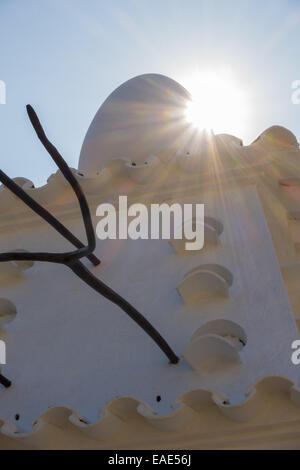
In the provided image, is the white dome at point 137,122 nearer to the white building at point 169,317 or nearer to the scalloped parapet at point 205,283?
the white building at point 169,317

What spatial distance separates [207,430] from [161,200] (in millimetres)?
3401

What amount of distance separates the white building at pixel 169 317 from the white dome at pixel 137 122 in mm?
1152

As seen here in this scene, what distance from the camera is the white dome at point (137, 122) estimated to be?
8.84 m

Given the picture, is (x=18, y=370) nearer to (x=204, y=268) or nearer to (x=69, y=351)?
(x=69, y=351)

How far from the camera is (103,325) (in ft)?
16.6

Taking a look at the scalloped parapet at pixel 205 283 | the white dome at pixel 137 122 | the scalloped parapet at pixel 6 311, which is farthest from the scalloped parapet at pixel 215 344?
the white dome at pixel 137 122

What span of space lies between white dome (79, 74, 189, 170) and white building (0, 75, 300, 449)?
1.15 meters

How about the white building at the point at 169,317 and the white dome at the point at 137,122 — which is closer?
the white building at the point at 169,317

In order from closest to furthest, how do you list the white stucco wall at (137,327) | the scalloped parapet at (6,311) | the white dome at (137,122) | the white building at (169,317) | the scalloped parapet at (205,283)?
the white building at (169,317), the white stucco wall at (137,327), the scalloped parapet at (205,283), the scalloped parapet at (6,311), the white dome at (137,122)

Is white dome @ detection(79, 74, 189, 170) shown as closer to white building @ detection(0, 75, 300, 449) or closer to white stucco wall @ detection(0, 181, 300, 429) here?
white building @ detection(0, 75, 300, 449)

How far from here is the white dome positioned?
29.0ft

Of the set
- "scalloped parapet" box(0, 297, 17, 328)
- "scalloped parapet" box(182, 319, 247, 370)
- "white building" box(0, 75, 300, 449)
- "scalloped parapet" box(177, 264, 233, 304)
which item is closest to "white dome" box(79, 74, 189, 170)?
"white building" box(0, 75, 300, 449)

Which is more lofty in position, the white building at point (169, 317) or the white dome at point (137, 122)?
the white dome at point (137, 122)
